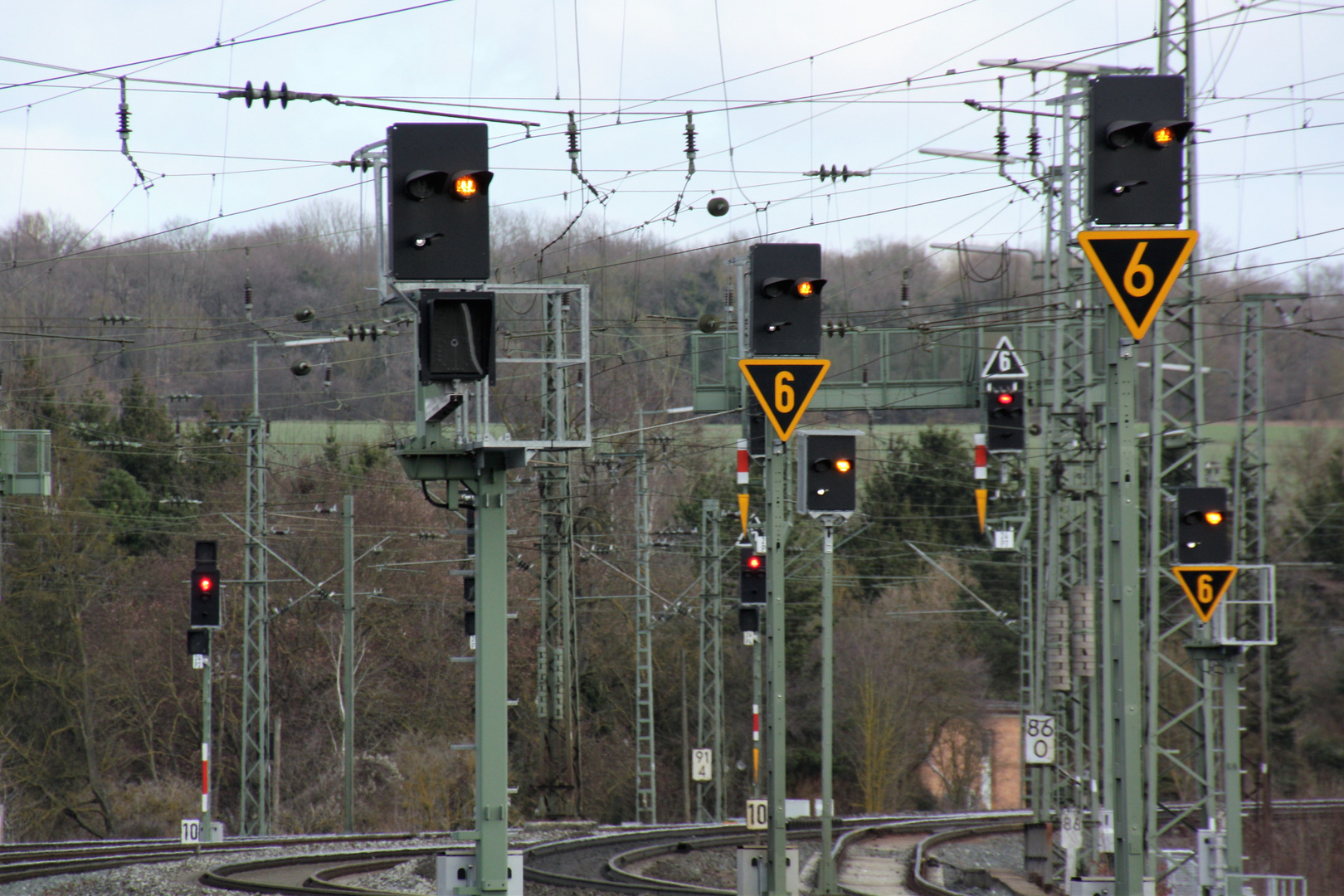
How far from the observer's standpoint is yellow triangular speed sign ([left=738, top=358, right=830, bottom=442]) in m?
10.5

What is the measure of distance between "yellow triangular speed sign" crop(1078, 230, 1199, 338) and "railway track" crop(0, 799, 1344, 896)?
428 inches

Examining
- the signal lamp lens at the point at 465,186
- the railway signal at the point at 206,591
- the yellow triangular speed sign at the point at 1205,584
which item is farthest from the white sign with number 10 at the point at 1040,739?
the railway signal at the point at 206,591

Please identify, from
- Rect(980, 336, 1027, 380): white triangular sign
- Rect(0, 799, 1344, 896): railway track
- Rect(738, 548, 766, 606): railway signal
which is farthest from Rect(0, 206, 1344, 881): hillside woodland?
Rect(980, 336, 1027, 380): white triangular sign

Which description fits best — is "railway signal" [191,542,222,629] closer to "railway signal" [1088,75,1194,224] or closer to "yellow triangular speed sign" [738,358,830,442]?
"yellow triangular speed sign" [738,358,830,442]

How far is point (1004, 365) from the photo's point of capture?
73.9 ft

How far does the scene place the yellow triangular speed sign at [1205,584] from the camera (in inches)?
572

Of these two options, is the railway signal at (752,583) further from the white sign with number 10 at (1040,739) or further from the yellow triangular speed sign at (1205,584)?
the yellow triangular speed sign at (1205,584)

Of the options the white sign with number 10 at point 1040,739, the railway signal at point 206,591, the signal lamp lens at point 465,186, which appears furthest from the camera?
the railway signal at point 206,591

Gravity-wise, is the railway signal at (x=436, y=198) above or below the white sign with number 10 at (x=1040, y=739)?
above

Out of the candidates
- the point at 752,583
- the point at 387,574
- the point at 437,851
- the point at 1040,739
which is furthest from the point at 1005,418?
the point at 387,574

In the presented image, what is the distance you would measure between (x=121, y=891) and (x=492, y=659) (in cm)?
889

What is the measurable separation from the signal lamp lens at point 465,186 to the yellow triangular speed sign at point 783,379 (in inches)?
92.2

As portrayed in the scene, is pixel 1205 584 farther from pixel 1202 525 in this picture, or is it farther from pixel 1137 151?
pixel 1137 151

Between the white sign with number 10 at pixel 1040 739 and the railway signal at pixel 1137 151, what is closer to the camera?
the railway signal at pixel 1137 151
